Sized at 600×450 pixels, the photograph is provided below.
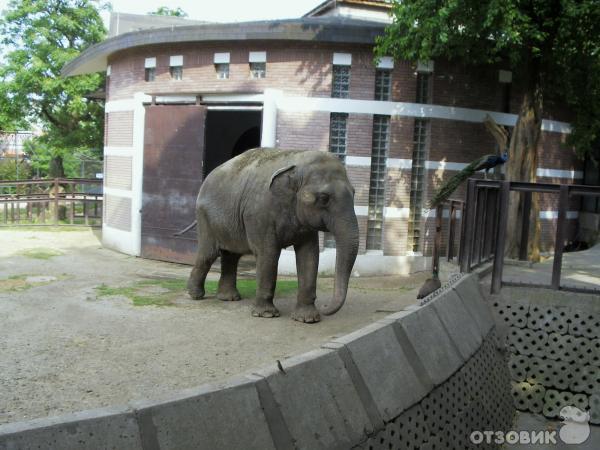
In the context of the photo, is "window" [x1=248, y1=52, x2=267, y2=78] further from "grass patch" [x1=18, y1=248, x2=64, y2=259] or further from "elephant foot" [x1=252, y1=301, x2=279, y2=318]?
"elephant foot" [x1=252, y1=301, x2=279, y2=318]

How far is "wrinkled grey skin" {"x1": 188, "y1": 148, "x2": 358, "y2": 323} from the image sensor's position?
22.5 feet

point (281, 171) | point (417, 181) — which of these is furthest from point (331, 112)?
point (281, 171)

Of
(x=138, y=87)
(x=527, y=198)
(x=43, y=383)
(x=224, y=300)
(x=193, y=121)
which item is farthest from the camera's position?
(x=138, y=87)

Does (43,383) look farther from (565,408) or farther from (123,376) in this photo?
(565,408)

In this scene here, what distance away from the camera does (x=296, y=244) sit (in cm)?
759

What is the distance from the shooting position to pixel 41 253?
14125 millimetres

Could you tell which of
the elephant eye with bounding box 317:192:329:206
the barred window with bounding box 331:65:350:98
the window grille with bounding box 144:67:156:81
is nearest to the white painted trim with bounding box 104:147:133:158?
the window grille with bounding box 144:67:156:81

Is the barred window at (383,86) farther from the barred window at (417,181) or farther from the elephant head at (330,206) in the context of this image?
the elephant head at (330,206)

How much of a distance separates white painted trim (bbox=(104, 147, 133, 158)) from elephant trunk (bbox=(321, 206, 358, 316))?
A: 9971 mm

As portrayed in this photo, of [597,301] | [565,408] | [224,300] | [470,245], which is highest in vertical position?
[470,245]

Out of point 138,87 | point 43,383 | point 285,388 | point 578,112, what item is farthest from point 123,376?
point 578,112

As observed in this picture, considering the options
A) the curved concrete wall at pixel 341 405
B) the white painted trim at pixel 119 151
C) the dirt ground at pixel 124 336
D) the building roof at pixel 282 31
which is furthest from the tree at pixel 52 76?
the curved concrete wall at pixel 341 405

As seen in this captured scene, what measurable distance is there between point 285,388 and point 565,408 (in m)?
4.62

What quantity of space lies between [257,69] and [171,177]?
312 cm
